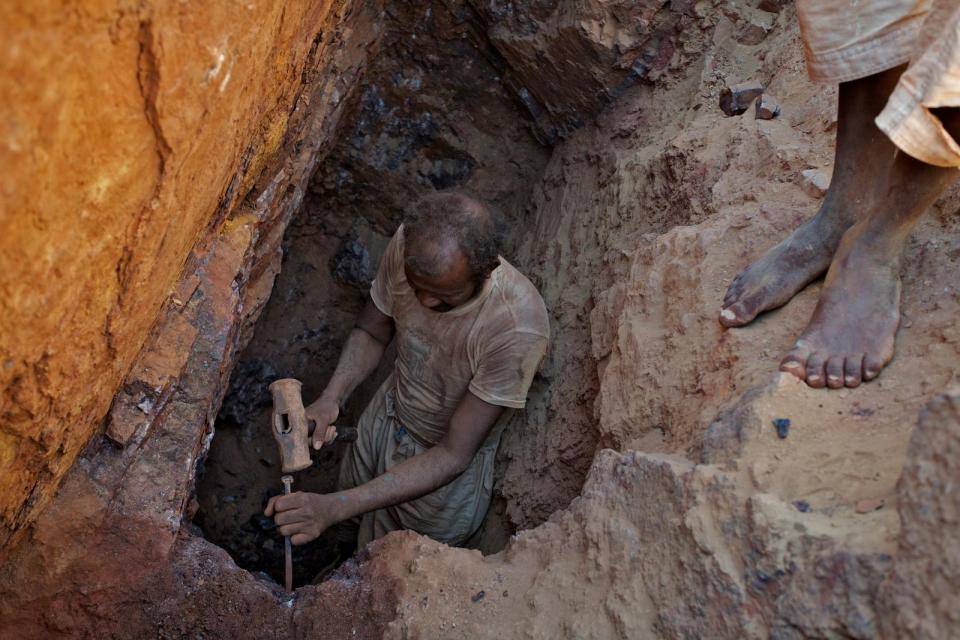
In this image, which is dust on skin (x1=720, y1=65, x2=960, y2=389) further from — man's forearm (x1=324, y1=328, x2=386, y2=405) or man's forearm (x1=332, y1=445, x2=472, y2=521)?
man's forearm (x1=324, y1=328, x2=386, y2=405)

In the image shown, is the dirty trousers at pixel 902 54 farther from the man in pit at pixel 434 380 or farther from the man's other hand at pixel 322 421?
the man's other hand at pixel 322 421

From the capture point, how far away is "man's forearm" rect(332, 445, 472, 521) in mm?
2902

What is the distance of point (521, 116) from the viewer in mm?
4191

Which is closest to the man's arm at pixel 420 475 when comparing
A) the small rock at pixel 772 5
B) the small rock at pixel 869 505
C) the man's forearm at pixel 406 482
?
the man's forearm at pixel 406 482

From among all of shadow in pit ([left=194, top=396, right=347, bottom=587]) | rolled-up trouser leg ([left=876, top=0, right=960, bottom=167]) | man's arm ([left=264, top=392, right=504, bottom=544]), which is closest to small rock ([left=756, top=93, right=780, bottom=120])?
rolled-up trouser leg ([left=876, top=0, right=960, bottom=167])

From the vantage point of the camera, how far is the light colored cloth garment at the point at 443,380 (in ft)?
10.2

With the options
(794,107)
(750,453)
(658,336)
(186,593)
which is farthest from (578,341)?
(186,593)

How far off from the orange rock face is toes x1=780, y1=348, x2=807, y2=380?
144 centimetres

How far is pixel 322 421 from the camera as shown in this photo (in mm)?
3182

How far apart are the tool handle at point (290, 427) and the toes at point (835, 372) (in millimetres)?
1659

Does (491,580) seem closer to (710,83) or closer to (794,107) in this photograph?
(794,107)

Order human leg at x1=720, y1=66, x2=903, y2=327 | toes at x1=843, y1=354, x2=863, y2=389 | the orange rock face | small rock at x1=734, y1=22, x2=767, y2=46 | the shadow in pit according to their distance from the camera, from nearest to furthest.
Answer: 1. the orange rock face
2. toes at x1=843, y1=354, x2=863, y2=389
3. human leg at x1=720, y1=66, x2=903, y2=327
4. small rock at x1=734, y1=22, x2=767, y2=46
5. the shadow in pit

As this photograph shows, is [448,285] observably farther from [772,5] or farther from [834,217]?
[772,5]

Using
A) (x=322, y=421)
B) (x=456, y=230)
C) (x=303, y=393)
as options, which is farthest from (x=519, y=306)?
(x=303, y=393)
